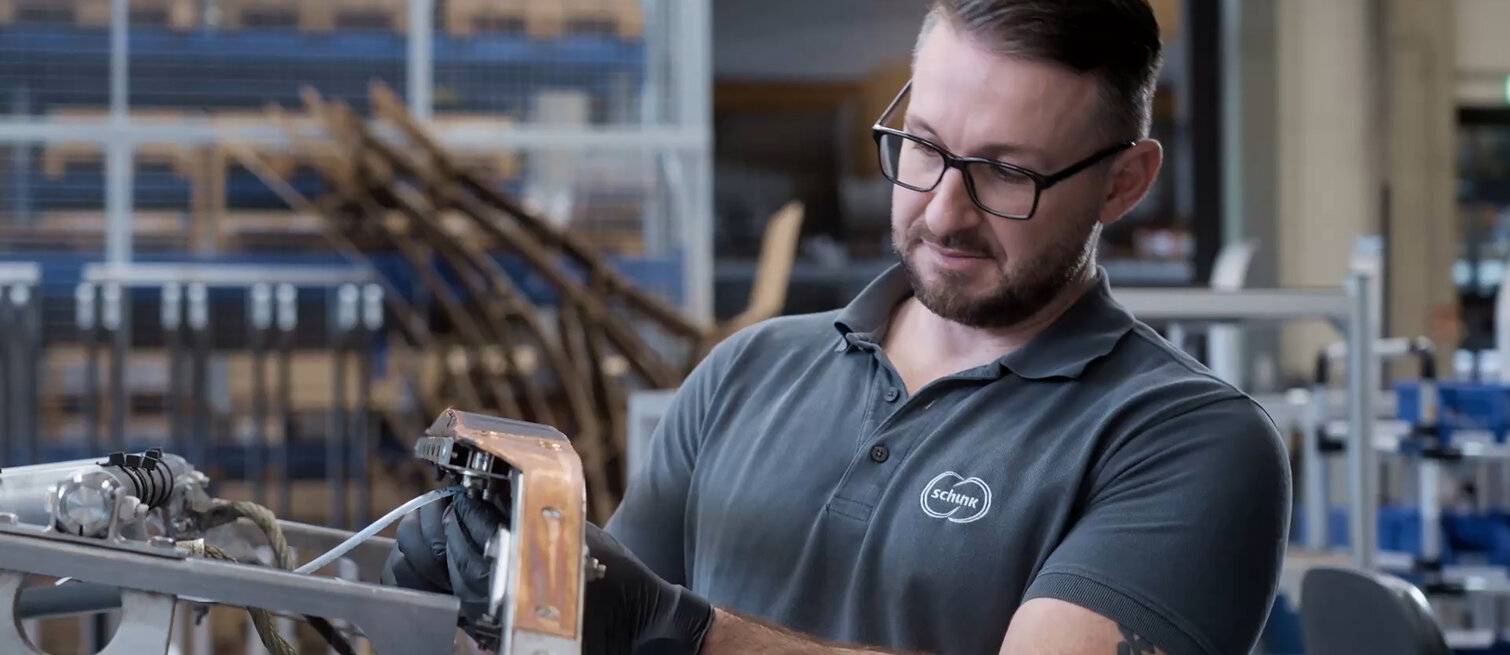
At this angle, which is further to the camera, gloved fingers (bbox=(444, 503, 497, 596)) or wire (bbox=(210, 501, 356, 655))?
wire (bbox=(210, 501, 356, 655))

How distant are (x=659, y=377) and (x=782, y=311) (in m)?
0.73

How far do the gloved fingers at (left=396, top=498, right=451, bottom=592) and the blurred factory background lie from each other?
3.20 m

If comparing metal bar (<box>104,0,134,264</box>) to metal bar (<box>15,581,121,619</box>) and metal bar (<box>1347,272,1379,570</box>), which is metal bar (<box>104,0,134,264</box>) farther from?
metal bar (<box>15,581,121,619</box>)

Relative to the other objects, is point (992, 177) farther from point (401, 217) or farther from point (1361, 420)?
point (401, 217)

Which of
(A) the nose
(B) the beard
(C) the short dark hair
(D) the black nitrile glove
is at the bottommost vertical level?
(D) the black nitrile glove

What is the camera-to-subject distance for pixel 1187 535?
112 centimetres

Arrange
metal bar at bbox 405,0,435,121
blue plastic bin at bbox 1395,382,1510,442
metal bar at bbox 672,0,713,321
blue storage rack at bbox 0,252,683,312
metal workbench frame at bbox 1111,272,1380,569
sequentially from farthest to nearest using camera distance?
metal bar at bbox 672,0,713,321 < metal bar at bbox 405,0,435,121 < blue storage rack at bbox 0,252,683,312 < blue plastic bin at bbox 1395,382,1510,442 < metal workbench frame at bbox 1111,272,1380,569

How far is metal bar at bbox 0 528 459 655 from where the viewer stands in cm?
74

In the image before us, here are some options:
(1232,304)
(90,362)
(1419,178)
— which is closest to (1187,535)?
(1232,304)

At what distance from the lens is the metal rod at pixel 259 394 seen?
4.00 metres

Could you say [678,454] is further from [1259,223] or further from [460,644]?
[1259,223]

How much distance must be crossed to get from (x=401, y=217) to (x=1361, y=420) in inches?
101

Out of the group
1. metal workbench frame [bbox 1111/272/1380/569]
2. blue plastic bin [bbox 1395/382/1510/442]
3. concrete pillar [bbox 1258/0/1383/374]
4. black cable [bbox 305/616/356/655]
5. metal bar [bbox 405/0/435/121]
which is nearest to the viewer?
black cable [bbox 305/616/356/655]

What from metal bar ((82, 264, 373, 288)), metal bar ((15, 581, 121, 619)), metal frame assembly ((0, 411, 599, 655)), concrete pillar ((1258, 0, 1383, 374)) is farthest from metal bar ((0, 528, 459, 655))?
concrete pillar ((1258, 0, 1383, 374))
